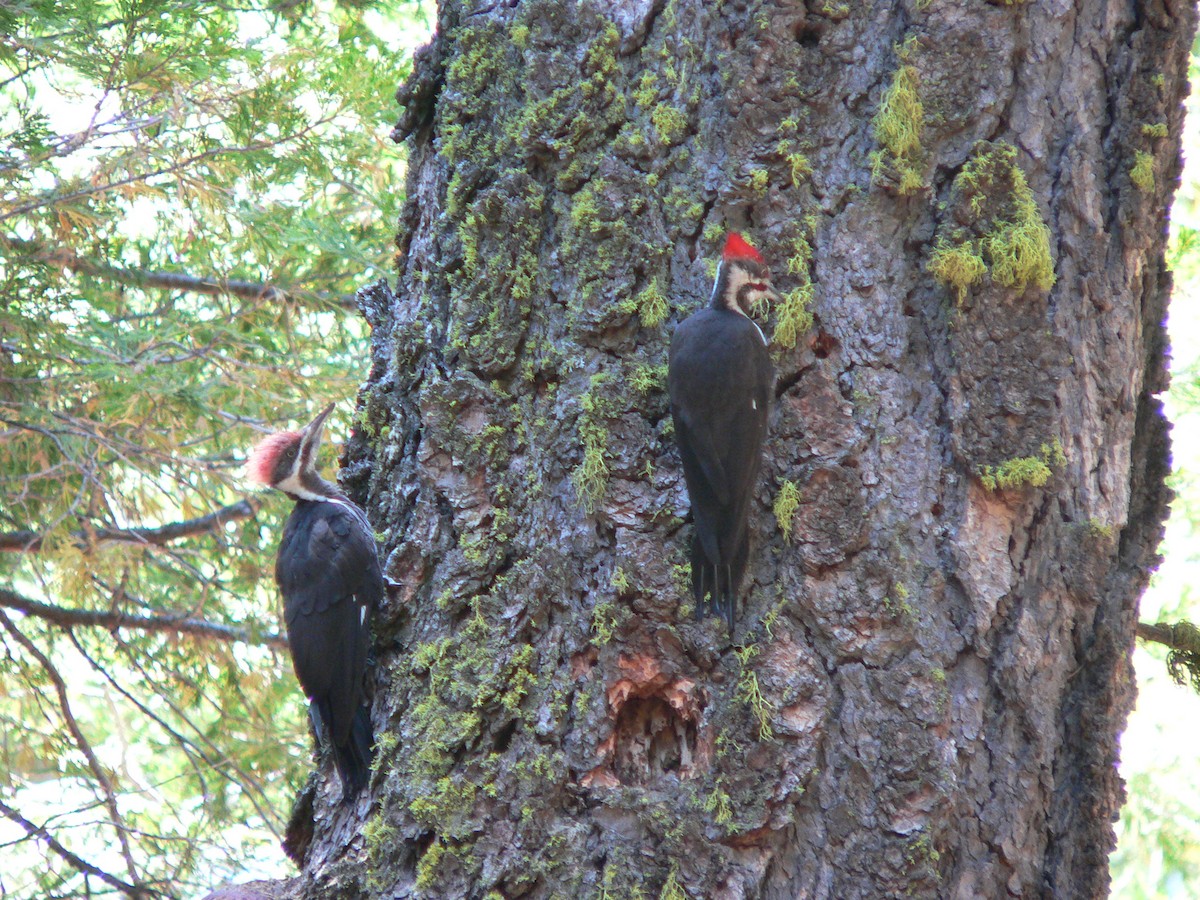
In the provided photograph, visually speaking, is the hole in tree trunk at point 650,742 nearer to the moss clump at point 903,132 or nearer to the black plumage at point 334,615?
Result: the black plumage at point 334,615

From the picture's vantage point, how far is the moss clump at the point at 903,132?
2.15 m

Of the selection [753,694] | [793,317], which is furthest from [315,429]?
[753,694]

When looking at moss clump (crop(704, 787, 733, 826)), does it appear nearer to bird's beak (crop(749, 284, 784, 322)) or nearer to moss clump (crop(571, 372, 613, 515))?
moss clump (crop(571, 372, 613, 515))

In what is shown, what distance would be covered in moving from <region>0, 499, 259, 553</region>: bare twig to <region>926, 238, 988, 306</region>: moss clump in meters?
3.21

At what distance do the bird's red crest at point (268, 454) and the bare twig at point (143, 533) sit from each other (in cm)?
74

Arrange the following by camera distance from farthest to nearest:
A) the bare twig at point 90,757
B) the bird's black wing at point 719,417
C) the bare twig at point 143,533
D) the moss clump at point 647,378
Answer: the bare twig at point 143,533 → the bare twig at point 90,757 → the moss clump at point 647,378 → the bird's black wing at point 719,417

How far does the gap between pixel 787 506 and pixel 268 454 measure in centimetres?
220

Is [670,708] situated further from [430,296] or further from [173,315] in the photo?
[173,315]

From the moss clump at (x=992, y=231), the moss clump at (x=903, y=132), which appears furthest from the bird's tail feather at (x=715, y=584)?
the moss clump at (x=903, y=132)

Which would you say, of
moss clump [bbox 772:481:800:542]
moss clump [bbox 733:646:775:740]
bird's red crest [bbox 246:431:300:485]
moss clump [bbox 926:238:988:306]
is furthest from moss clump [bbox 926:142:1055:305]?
bird's red crest [bbox 246:431:300:485]

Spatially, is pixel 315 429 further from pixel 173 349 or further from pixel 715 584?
pixel 715 584

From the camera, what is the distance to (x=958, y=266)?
211 centimetres

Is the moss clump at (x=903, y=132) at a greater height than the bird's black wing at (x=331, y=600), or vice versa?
the moss clump at (x=903, y=132)

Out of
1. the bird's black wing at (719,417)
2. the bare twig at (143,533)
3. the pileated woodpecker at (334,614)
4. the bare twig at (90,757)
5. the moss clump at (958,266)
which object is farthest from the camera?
the bare twig at (143,533)
